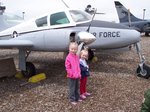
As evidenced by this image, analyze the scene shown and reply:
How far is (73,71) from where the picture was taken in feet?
21.5

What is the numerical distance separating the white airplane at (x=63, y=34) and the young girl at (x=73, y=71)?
2.10 m

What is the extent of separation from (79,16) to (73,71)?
3.71m

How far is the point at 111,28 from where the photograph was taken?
9.41m

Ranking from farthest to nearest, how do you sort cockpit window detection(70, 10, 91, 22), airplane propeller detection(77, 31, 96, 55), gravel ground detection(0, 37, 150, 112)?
cockpit window detection(70, 10, 91, 22)
airplane propeller detection(77, 31, 96, 55)
gravel ground detection(0, 37, 150, 112)

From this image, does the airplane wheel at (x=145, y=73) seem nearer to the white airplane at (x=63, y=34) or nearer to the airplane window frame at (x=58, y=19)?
the white airplane at (x=63, y=34)

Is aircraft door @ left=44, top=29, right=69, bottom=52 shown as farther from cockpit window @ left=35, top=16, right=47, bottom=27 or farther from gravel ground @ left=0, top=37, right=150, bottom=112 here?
gravel ground @ left=0, top=37, right=150, bottom=112

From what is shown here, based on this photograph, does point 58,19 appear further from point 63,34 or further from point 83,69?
A: point 83,69

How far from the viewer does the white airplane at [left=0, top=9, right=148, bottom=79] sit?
29.7ft

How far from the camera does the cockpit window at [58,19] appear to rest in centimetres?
955

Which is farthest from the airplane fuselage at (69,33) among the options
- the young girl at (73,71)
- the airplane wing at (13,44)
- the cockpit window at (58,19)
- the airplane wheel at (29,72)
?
the young girl at (73,71)

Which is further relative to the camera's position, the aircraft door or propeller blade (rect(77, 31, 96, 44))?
the aircraft door

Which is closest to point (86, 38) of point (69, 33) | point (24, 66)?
point (69, 33)

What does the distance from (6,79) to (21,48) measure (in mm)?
1070

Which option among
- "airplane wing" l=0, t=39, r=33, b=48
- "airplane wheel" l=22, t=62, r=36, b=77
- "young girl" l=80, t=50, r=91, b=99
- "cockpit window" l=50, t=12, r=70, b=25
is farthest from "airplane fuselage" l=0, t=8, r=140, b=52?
"young girl" l=80, t=50, r=91, b=99
